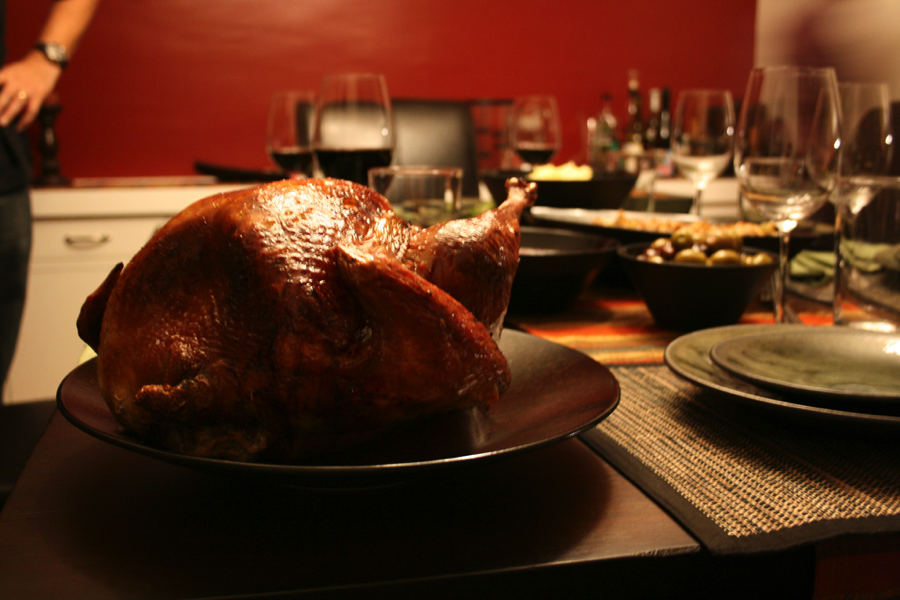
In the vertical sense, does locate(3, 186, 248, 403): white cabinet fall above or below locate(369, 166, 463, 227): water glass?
below

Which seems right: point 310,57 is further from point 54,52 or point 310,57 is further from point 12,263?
point 12,263

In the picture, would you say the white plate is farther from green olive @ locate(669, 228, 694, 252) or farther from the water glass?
the water glass

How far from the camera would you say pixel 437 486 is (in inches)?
18.1

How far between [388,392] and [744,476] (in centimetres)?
26

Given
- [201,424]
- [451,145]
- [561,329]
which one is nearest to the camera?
[201,424]

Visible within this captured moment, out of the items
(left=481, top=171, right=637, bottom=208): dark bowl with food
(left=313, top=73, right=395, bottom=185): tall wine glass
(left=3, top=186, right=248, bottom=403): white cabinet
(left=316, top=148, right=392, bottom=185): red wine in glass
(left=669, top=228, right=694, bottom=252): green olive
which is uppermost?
(left=313, top=73, right=395, bottom=185): tall wine glass

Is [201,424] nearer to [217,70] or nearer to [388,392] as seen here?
[388,392]

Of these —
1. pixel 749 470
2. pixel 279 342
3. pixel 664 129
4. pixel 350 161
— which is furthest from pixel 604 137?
pixel 279 342

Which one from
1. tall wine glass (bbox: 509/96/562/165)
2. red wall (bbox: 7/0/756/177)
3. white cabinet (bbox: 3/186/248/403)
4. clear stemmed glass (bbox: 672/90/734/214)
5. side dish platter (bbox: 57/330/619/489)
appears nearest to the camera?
side dish platter (bbox: 57/330/619/489)

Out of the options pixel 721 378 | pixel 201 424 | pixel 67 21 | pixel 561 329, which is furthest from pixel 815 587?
pixel 67 21

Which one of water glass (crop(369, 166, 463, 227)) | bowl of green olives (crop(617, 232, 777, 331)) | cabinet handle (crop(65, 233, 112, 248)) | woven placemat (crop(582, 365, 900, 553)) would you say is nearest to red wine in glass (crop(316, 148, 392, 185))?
water glass (crop(369, 166, 463, 227))

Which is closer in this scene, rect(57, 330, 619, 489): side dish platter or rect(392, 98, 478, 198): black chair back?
rect(57, 330, 619, 489): side dish platter

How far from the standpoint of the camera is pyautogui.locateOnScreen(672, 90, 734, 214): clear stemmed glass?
1.27 meters

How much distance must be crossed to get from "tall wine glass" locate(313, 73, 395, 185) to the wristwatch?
1.03 meters
